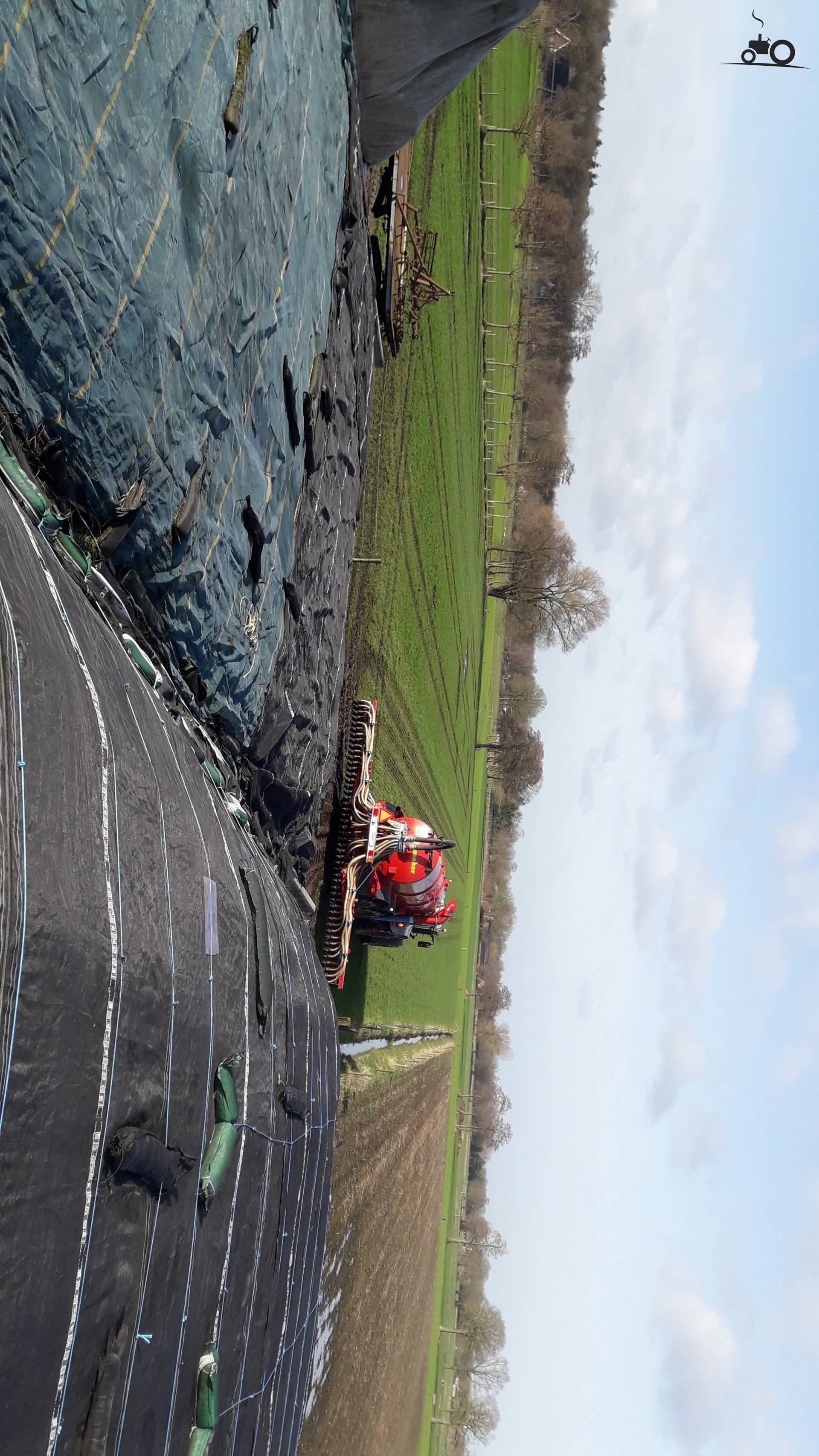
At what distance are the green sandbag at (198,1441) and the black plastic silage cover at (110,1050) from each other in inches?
5.9

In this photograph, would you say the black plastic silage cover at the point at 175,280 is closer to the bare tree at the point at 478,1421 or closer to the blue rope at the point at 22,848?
the blue rope at the point at 22,848

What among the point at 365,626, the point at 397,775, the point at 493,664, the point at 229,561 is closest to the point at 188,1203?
the point at 229,561

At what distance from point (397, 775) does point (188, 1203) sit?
1266cm

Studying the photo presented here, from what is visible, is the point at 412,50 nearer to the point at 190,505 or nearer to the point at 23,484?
the point at 190,505

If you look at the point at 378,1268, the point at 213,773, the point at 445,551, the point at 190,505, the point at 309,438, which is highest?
the point at 445,551

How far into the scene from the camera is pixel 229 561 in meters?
7.43

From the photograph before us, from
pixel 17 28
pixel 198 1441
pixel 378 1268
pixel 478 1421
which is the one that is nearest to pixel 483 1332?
pixel 478 1421

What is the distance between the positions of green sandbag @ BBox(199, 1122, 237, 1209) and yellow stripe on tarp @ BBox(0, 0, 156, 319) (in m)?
4.78

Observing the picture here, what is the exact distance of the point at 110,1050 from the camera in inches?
158

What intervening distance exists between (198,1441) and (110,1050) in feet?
11.2

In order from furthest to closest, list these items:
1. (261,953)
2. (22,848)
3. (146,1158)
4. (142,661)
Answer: (261,953) < (142,661) < (146,1158) < (22,848)

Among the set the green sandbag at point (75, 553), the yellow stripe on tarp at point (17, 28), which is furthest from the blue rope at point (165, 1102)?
the yellow stripe on tarp at point (17, 28)

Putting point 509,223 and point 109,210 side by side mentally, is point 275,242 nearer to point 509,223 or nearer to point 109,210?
point 109,210

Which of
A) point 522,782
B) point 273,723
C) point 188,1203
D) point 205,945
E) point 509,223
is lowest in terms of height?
point 188,1203
